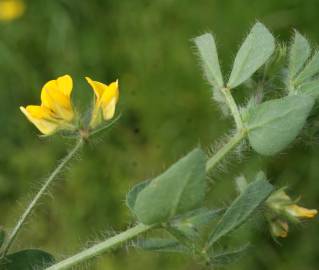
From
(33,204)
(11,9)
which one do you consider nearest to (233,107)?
(33,204)

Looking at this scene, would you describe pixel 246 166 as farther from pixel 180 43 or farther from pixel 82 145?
pixel 82 145

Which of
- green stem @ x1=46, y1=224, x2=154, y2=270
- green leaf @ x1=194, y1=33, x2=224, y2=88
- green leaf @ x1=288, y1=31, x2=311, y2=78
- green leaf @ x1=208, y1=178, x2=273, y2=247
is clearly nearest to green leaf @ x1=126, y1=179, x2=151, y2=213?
green stem @ x1=46, y1=224, x2=154, y2=270

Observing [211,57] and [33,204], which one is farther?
[211,57]

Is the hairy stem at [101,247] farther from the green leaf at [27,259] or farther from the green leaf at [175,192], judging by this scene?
the green leaf at [27,259]

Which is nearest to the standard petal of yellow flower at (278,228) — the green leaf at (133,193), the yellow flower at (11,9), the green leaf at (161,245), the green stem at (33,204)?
the green leaf at (161,245)

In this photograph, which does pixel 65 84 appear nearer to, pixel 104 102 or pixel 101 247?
pixel 104 102

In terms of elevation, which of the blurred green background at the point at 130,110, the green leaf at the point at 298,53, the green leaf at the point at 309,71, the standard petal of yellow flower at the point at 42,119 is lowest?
the blurred green background at the point at 130,110

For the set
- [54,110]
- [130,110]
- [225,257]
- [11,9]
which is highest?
[11,9]
